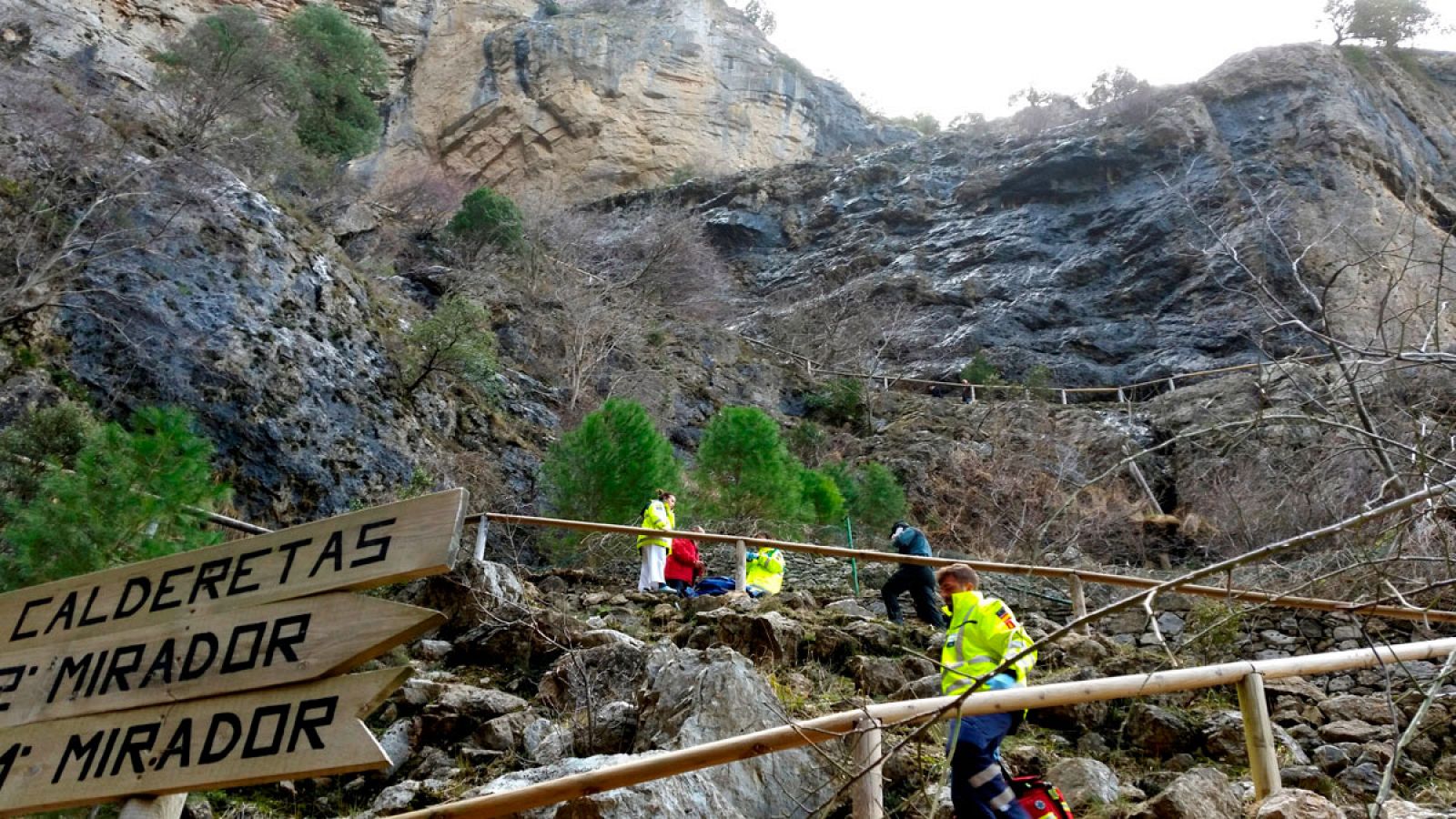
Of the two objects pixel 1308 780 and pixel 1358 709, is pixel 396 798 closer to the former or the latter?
pixel 1308 780

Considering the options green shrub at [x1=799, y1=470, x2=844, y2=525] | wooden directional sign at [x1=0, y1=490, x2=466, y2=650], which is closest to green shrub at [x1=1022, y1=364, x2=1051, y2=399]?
green shrub at [x1=799, y1=470, x2=844, y2=525]

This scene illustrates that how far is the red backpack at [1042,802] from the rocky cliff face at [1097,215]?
23152mm

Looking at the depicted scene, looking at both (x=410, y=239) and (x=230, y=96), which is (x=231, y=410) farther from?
(x=410, y=239)

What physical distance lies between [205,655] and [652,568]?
788 centimetres

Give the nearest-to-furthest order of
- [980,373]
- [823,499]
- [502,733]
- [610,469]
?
[502,733]
[610,469]
[823,499]
[980,373]

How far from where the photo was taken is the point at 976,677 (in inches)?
134

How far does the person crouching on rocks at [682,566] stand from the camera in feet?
33.8

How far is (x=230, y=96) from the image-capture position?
18797mm

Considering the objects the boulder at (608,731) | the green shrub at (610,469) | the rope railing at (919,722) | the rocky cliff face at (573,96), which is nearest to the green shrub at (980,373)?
the green shrub at (610,469)

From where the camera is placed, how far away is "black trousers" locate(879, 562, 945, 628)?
30.2 ft

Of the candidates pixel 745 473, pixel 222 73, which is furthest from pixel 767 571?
pixel 222 73

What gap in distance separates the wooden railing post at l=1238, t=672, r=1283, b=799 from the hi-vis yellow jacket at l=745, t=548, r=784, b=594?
6.63 metres

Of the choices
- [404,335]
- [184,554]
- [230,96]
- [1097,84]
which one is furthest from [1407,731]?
[1097,84]

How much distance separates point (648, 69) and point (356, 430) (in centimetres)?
2974
